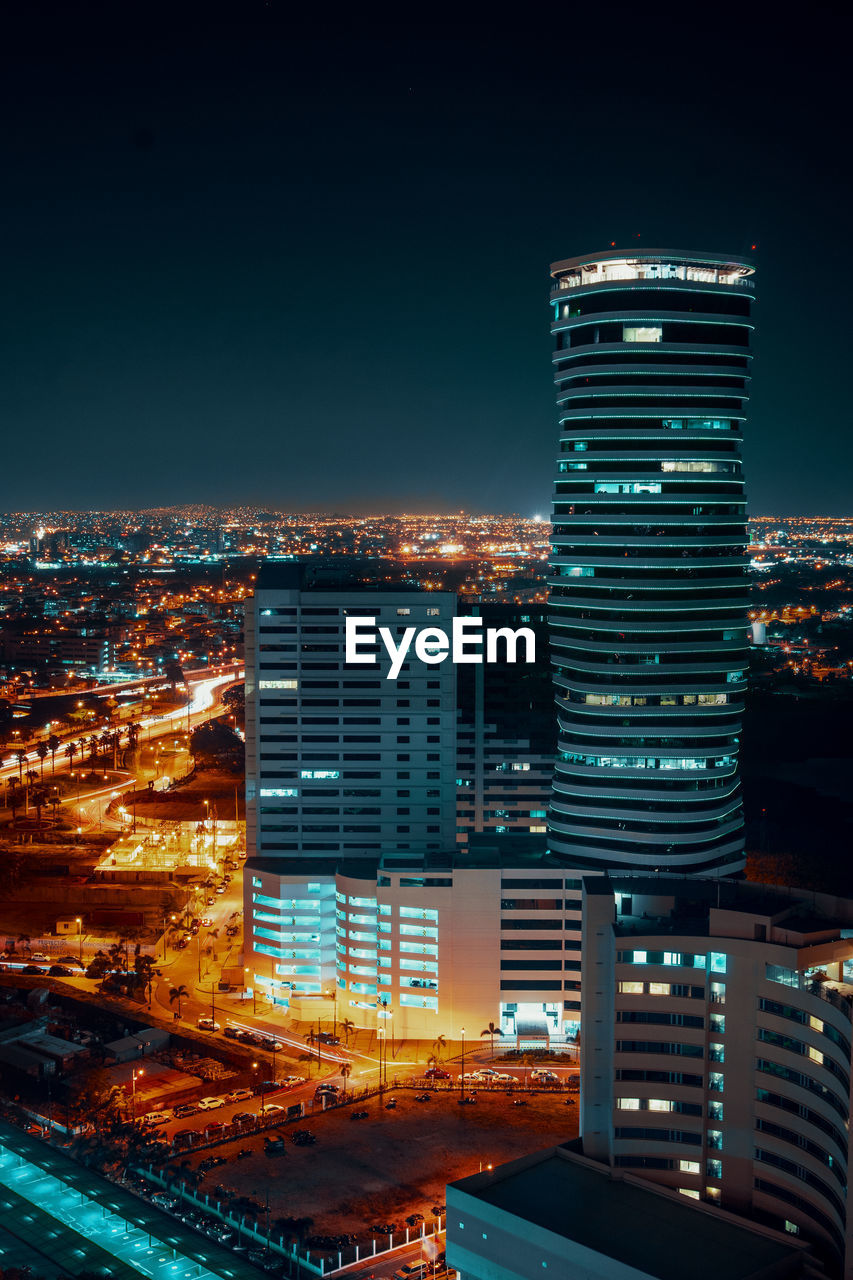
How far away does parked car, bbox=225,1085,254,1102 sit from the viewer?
39.3 m

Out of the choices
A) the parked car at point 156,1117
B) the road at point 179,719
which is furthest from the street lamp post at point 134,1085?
the road at point 179,719

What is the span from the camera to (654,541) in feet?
151

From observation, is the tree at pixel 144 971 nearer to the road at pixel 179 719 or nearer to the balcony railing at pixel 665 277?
the balcony railing at pixel 665 277

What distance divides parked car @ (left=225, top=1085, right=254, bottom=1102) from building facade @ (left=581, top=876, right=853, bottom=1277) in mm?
13398

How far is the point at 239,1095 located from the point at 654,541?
22.3 m

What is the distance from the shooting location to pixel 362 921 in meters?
44.7

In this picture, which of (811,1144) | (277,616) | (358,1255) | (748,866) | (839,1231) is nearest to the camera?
(839,1231)

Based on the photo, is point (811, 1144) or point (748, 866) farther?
point (748, 866)

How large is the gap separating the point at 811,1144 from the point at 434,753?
2444 cm

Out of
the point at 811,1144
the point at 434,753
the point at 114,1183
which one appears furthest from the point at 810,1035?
the point at 434,753

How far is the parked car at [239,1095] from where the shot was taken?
1547 inches

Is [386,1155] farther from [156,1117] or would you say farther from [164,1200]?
[156,1117]

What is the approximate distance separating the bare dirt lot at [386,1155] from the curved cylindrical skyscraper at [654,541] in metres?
10.5

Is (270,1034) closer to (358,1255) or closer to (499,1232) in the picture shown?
(358,1255)
